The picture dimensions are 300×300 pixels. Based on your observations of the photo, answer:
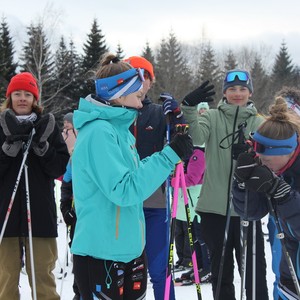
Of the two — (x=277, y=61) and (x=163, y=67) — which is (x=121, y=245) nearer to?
(x=163, y=67)

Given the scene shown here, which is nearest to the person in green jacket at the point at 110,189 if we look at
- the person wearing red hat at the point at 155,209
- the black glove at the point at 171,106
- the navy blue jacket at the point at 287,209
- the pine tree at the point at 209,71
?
the navy blue jacket at the point at 287,209

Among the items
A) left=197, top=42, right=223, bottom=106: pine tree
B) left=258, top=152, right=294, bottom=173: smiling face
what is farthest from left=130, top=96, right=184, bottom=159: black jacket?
left=197, top=42, right=223, bottom=106: pine tree

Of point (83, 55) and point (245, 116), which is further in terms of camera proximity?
point (83, 55)

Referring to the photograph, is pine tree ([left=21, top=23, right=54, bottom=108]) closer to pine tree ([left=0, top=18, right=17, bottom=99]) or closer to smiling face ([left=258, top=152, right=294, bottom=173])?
pine tree ([left=0, top=18, right=17, bottom=99])

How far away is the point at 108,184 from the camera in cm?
213

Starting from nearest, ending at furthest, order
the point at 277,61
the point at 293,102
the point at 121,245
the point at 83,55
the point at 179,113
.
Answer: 1. the point at 121,245
2. the point at 179,113
3. the point at 293,102
4. the point at 83,55
5. the point at 277,61

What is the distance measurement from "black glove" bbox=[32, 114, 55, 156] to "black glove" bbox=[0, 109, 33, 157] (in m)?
0.08

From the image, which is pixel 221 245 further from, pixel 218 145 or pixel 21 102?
pixel 21 102

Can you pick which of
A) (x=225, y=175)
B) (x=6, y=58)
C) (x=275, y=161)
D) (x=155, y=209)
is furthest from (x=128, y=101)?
(x=6, y=58)

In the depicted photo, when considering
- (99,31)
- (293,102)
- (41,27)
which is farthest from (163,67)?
(293,102)

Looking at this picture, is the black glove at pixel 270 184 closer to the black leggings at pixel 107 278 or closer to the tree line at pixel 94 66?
the black leggings at pixel 107 278

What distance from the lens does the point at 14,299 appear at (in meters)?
3.40

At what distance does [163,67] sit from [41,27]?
15.1 metres

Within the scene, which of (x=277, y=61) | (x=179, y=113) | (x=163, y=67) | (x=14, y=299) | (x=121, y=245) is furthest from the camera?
(x=277, y=61)
